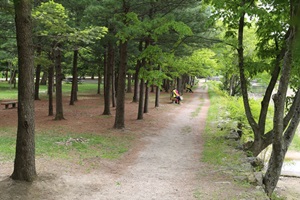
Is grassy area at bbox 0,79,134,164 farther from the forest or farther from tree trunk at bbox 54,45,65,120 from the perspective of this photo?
tree trunk at bbox 54,45,65,120

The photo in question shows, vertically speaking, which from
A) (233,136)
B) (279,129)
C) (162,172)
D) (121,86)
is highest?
(121,86)

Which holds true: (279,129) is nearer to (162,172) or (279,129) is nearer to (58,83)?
(162,172)

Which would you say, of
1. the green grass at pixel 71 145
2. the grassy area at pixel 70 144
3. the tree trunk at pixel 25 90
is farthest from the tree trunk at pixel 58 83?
the tree trunk at pixel 25 90

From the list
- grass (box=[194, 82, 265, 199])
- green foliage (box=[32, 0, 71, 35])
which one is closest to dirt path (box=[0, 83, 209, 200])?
grass (box=[194, 82, 265, 199])

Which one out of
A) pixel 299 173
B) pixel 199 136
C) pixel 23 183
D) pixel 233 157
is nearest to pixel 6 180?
pixel 23 183

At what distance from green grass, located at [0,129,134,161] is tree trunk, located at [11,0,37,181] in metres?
2.25

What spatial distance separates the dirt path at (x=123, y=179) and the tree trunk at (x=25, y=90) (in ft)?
1.67

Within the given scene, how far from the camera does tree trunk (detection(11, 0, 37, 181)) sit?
580 cm

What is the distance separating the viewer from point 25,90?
589cm

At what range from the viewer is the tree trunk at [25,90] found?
5.80 m

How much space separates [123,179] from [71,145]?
3.42 metres

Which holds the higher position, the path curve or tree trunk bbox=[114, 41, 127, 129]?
tree trunk bbox=[114, 41, 127, 129]

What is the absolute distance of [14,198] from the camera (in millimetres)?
5457

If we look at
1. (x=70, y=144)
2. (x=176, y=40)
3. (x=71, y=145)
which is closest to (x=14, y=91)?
(x=176, y=40)
